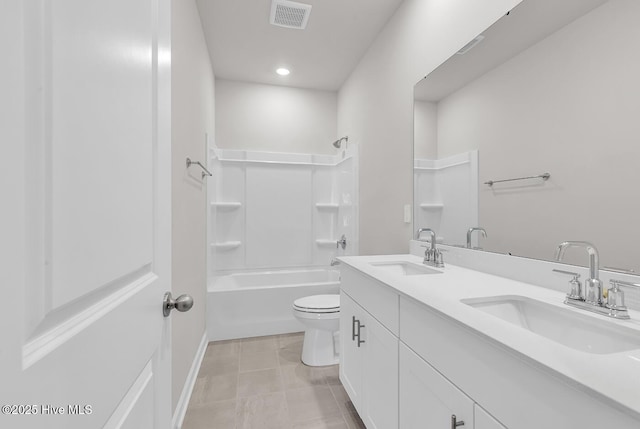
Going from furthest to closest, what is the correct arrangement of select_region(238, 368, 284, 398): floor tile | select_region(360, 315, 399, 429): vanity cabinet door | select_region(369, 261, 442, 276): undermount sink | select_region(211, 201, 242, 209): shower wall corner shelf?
select_region(211, 201, 242, 209): shower wall corner shelf < select_region(238, 368, 284, 398): floor tile < select_region(369, 261, 442, 276): undermount sink < select_region(360, 315, 399, 429): vanity cabinet door

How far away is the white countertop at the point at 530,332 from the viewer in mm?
478

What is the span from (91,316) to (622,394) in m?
0.82

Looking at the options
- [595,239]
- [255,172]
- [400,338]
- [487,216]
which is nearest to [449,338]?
[400,338]

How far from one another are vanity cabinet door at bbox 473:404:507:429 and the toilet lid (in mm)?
1470

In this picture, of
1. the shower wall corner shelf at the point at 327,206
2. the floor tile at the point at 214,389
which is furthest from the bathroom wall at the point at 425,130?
the floor tile at the point at 214,389

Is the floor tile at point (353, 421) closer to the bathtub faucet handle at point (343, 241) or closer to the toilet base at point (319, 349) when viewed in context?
the toilet base at point (319, 349)

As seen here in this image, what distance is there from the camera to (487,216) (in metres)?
1.39

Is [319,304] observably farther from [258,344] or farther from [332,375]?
[258,344]

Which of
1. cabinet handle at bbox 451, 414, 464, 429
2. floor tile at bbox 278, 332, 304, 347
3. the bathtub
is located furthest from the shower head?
cabinet handle at bbox 451, 414, 464, 429

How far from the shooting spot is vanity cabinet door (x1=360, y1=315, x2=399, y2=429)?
1.12m

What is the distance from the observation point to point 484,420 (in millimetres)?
687

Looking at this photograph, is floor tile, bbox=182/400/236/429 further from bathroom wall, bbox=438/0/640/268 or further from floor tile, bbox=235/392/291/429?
bathroom wall, bbox=438/0/640/268

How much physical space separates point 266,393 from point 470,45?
7.57ft

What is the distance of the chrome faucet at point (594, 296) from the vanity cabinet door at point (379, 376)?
0.58 m
